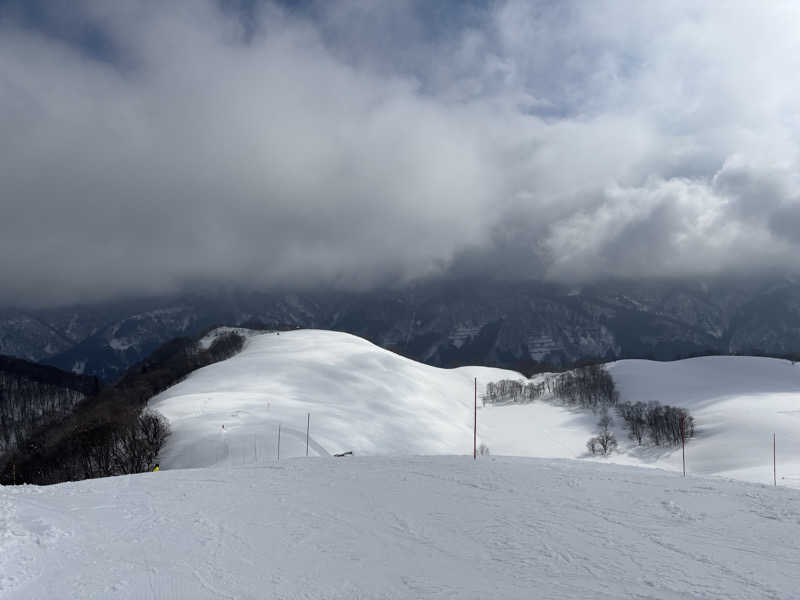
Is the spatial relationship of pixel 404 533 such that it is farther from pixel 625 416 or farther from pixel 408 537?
pixel 625 416

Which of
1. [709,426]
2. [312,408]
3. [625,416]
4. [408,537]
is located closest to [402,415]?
[312,408]

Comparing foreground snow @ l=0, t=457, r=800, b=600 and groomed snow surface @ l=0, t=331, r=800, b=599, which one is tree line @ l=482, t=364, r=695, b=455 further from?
foreground snow @ l=0, t=457, r=800, b=600

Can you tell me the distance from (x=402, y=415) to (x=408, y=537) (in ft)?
325

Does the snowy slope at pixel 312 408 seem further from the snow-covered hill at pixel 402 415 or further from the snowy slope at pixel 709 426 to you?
the snowy slope at pixel 709 426

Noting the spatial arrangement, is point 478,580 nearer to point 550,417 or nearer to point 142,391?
point 142,391

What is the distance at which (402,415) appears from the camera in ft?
365

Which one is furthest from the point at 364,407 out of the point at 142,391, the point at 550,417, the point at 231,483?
the point at 231,483

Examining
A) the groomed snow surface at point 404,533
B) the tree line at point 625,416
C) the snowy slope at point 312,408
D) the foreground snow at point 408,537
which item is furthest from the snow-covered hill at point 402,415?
the foreground snow at point 408,537

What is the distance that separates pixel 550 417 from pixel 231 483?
515 ft

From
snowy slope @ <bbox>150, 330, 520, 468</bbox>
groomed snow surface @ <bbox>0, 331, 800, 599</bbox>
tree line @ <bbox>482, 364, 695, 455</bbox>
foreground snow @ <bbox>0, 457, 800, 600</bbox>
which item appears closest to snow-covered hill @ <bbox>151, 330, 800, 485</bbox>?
snowy slope @ <bbox>150, 330, 520, 468</bbox>

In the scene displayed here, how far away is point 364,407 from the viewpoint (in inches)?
4373

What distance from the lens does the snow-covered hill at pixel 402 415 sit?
64.0 m

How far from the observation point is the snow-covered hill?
2520 inches

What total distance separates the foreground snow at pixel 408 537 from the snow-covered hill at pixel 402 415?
97.5 ft
